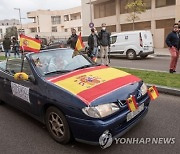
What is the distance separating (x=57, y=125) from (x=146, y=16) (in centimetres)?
2392

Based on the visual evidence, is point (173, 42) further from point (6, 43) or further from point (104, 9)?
point (104, 9)

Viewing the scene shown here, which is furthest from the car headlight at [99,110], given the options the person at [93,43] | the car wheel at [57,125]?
A: the person at [93,43]

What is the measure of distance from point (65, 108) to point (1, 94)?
2.67m

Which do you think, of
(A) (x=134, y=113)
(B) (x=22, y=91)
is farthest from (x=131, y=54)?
(A) (x=134, y=113)

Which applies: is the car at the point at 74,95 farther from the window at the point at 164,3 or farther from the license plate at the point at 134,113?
the window at the point at 164,3

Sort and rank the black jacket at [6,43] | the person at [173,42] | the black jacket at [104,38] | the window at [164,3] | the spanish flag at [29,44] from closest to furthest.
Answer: the spanish flag at [29,44]
the person at [173,42]
the black jacket at [104,38]
the black jacket at [6,43]
the window at [164,3]

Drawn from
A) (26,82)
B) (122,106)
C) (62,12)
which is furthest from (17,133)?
(62,12)

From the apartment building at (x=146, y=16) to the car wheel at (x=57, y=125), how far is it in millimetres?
20270

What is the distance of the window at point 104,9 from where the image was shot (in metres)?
30.5

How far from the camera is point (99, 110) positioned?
10.8ft

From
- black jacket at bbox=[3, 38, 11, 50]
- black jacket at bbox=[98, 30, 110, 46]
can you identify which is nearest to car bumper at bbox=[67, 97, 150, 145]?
black jacket at bbox=[98, 30, 110, 46]

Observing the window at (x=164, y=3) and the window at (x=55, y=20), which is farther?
the window at (x=55, y=20)

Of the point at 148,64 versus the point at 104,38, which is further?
the point at 148,64

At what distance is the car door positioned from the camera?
421cm
